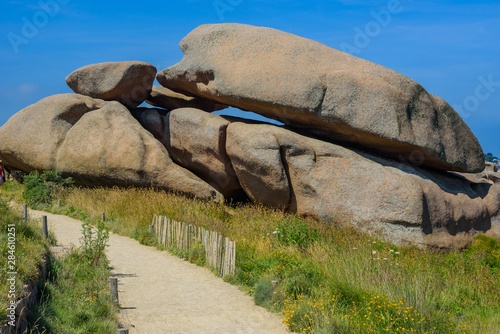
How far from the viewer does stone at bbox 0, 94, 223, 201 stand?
16.8m

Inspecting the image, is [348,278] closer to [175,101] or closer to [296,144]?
[296,144]

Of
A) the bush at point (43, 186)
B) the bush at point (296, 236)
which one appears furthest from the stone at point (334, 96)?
the bush at point (43, 186)

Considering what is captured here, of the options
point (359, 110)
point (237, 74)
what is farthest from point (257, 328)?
point (237, 74)

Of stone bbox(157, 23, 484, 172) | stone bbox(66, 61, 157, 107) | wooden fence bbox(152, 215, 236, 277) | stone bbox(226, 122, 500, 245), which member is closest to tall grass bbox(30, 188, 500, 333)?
wooden fence bbox(152, 215, 236, 277)

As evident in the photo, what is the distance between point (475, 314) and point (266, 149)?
847 cm

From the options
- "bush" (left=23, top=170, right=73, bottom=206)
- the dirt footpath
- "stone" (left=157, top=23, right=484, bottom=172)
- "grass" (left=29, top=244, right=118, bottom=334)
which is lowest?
the dirt footpath

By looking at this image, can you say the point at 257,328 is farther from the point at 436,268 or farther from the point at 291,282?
the point at 436,268

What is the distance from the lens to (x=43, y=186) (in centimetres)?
1764

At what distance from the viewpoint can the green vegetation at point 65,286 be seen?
712 centimetres

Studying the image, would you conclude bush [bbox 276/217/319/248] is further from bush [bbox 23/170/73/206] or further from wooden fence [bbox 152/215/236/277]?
bush [bbox 23/170/73/206]

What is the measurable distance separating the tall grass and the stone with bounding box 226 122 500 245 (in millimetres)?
763

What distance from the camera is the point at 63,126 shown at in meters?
18.7

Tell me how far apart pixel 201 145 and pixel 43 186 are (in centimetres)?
612

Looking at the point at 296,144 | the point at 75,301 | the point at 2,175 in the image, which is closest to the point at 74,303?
the point at 75,301
